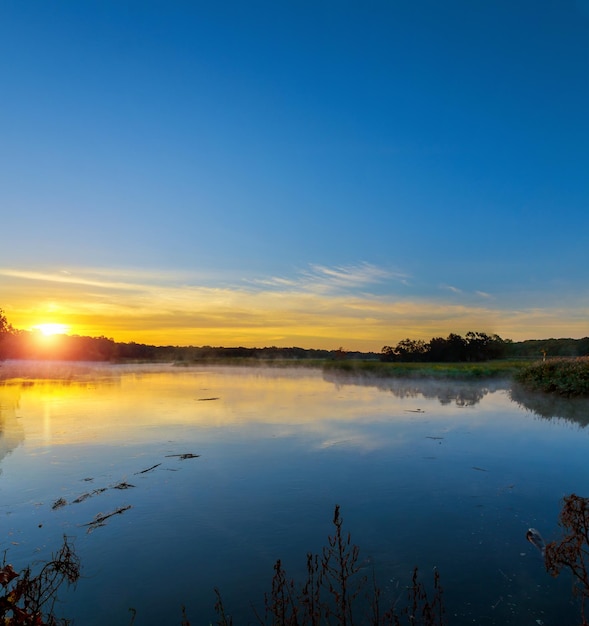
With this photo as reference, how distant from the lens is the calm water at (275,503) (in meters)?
5.87

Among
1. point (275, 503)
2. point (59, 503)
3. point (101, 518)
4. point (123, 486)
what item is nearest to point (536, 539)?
point (275, 503)

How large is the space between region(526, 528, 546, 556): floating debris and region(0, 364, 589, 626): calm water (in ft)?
0.46

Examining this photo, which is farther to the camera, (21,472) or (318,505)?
(21,472)

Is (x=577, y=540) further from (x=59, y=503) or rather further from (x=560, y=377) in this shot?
(x=560, y=377)

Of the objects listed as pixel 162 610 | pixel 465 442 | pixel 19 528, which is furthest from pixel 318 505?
pixel 465 442

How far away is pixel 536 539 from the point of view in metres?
7.24

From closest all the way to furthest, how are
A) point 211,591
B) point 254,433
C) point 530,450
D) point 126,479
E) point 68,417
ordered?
point 211,591
point 126,479
point 530,450
point 254,433
point 68,417

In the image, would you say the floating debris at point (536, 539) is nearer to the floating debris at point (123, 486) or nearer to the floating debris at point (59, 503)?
the floating debris at point (123, 486)

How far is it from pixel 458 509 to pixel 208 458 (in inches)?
261


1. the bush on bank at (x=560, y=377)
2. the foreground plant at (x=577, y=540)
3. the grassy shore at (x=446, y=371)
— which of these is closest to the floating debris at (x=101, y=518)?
the foreground plant at (x=577, y=540)

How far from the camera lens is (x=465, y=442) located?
49.9ft

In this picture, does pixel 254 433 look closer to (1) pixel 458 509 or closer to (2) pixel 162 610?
(1) pixel 458 509

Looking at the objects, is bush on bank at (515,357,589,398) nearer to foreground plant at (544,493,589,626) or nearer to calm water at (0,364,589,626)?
calm water at (0,364,589,626)

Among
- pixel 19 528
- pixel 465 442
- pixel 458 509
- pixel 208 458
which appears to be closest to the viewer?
pixel 19 528
